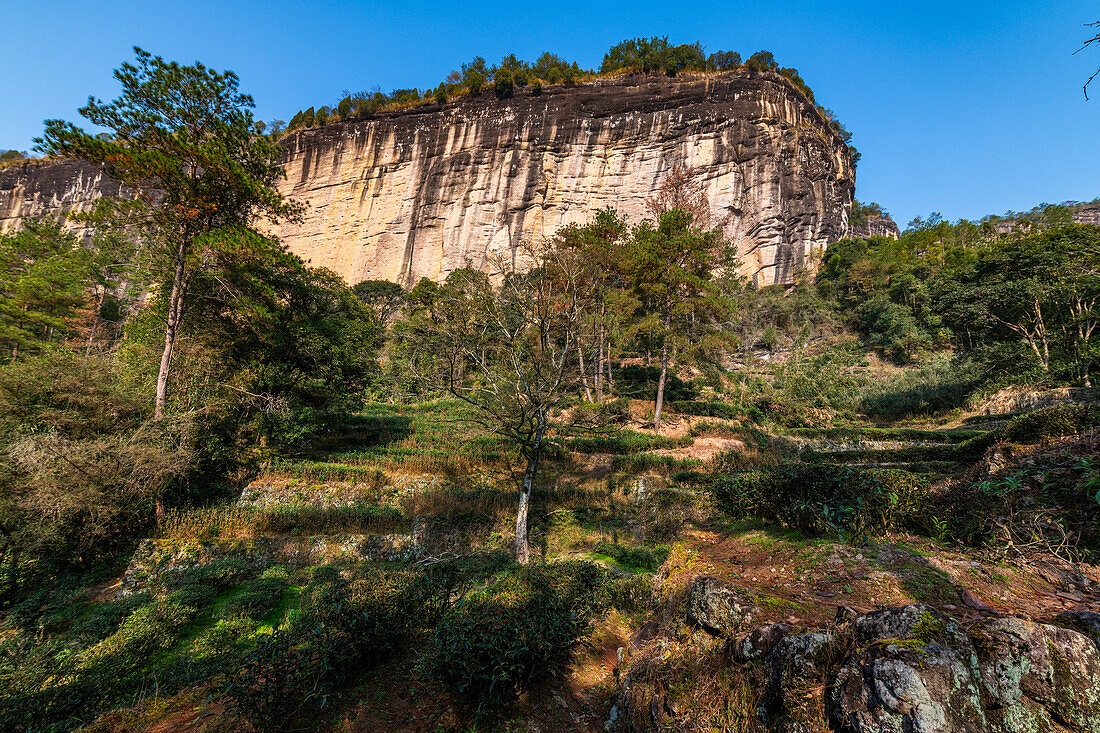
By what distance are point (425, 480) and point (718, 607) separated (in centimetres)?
1019

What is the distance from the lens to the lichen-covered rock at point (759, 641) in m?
2.57

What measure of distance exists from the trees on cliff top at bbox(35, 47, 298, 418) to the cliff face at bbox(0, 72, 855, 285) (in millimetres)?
40953

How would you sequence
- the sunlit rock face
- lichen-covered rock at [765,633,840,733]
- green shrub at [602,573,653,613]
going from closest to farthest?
lichen-covered rock at [765,633,840,733] < green shrub at [602,573,653,613] < the sunlit rock face

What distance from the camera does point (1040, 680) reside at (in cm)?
175

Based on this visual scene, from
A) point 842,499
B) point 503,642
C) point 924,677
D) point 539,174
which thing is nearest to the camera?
point 924,677

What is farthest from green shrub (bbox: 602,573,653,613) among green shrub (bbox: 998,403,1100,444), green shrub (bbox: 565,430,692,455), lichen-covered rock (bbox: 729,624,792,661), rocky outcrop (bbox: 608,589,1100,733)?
green shrub (bbox: 565,430,692,455)

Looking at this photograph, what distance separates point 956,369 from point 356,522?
3169 centimetres

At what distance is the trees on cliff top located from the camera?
8.86 meters

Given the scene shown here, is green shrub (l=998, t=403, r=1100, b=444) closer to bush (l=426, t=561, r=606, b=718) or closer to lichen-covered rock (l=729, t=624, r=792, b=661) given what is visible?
lichen-covered rock (l=729, t=624, r=792, b=661)

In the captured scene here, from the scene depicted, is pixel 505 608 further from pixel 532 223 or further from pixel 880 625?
pixel 532 223

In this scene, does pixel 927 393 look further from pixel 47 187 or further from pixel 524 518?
pixel 47 187

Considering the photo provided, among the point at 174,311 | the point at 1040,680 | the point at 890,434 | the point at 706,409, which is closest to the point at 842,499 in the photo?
the point at 1040,680

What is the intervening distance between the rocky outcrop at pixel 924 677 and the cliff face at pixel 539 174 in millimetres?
49616

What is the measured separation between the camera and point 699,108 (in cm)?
4866
